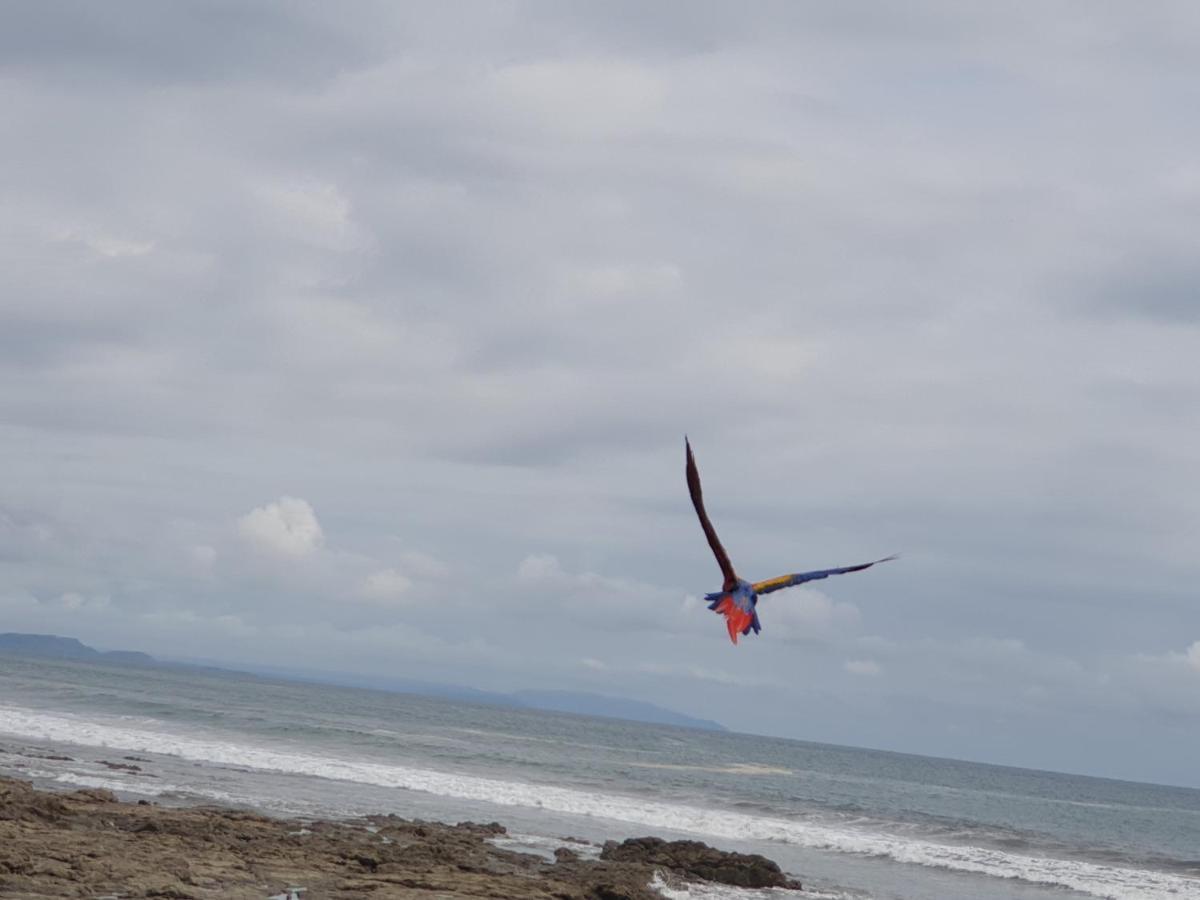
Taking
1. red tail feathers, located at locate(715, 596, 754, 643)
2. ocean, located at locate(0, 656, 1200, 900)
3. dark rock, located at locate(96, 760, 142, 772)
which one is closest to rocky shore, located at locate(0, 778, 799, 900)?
ocean, located at locate(0, 656, 1200, 900)

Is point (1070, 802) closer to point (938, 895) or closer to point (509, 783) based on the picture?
point (509, 783)

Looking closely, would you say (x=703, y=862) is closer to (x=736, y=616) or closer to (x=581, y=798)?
(x=736, y=616)

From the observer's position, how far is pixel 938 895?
24.5 m

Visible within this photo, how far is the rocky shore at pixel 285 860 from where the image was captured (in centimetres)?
1468

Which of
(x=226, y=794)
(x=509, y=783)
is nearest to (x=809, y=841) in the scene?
(x=509, y=783)

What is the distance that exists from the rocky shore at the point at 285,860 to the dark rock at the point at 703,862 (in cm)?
2

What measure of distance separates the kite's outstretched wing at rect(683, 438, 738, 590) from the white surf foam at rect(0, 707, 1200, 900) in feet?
74.8

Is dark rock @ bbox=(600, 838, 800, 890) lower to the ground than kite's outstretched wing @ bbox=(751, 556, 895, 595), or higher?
lower

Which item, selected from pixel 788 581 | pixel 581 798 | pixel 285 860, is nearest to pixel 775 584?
pixel 788 581

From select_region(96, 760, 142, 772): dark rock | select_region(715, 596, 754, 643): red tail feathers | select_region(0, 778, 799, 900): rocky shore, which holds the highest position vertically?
select_region(715, 596, 754, 643): red tail feathers

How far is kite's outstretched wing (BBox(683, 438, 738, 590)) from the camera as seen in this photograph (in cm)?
783

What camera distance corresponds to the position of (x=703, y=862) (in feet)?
72.1

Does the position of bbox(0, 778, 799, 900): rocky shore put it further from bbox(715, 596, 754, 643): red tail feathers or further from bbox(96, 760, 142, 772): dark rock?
bbox(715, 596, 754, 643): red tail feathers

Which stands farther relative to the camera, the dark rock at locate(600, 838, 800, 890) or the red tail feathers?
the dark rock at locate(600, 838, 800, 890)
